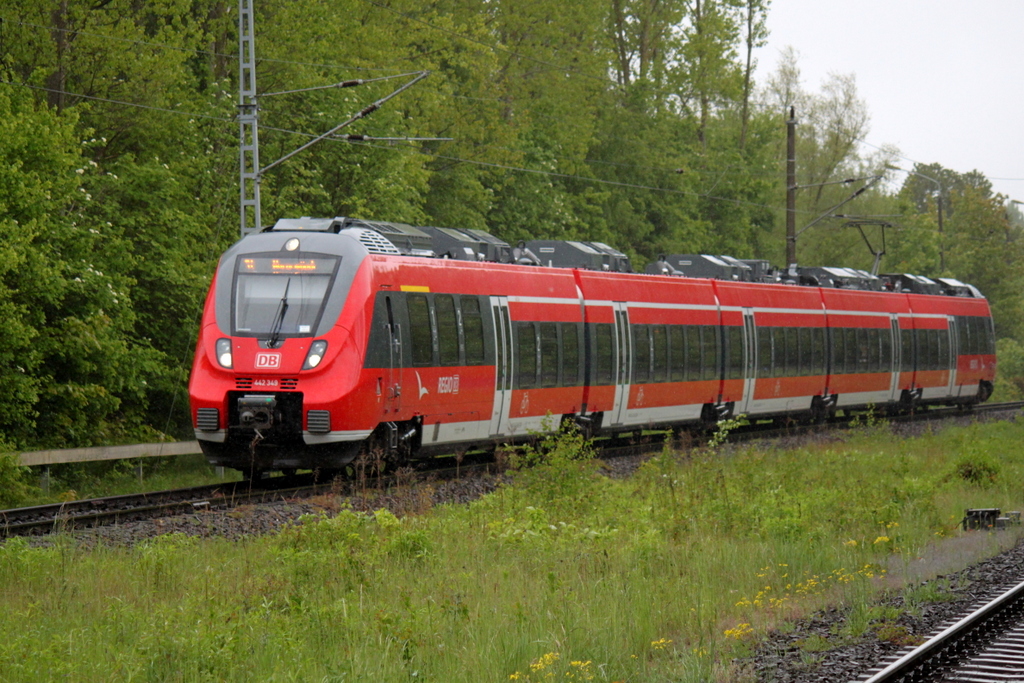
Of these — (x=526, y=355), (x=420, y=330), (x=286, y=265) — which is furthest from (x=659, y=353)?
(x=286, y=265)

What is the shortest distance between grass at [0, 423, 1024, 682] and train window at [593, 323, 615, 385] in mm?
6071

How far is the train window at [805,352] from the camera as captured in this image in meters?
32.6

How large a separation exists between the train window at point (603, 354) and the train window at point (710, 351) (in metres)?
4.23

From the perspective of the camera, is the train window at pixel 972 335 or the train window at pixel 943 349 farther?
the train window at pixel 972 335

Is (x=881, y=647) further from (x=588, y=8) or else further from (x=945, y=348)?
(x=588, y=8)

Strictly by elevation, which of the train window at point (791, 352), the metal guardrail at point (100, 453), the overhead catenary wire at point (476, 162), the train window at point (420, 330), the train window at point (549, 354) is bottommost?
the metal guardrail at point (100, 453)

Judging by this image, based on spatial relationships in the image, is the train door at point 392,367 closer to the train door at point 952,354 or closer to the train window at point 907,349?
the train window at point 907,349

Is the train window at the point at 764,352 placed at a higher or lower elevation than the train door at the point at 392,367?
lower

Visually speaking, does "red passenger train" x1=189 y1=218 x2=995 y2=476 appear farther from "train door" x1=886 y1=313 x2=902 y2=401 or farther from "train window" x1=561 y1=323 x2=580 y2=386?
"train door" x1=886 y1=313 x2=902 y2=401

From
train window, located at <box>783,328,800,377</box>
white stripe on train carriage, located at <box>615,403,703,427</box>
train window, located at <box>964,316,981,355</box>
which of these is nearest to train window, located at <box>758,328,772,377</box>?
train window, located at <box>783,328,800,377</box>

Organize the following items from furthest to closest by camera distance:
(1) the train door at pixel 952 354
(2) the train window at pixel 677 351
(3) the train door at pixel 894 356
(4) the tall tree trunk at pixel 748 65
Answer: (4) the tall tree trunk at pixel 748 65
(1) the train door at pixel 952 354
(3) the train door at pixel 894 356
(2) the train window at pixel 677 351

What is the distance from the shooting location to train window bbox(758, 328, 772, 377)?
101 feet

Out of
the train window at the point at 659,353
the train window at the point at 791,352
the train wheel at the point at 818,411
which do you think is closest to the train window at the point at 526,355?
the train window at the point at 659,353

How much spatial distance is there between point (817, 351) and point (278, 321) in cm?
1932
